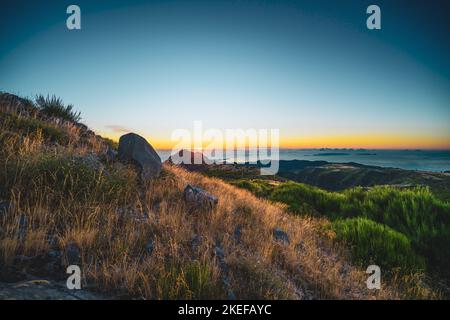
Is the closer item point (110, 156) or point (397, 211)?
point (110, 156)

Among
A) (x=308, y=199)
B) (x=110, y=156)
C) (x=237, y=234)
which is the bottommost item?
(x=308, y=199)

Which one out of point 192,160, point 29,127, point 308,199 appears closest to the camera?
point 29,127

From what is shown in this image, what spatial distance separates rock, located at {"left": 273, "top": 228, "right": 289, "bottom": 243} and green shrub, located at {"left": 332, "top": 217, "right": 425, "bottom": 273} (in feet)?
4.89

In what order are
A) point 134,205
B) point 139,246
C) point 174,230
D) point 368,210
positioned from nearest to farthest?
point 139,246
point 174,230
point 134,205
point 368,210

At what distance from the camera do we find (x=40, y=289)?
124 inches

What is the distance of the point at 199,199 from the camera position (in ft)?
23.5

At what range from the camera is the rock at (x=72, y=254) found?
389 cm

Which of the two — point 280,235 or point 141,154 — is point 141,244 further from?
point 141,154

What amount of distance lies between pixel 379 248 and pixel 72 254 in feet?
19.4

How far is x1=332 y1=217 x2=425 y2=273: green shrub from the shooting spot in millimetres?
6465

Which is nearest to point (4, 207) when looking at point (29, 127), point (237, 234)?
point (237, 234)
